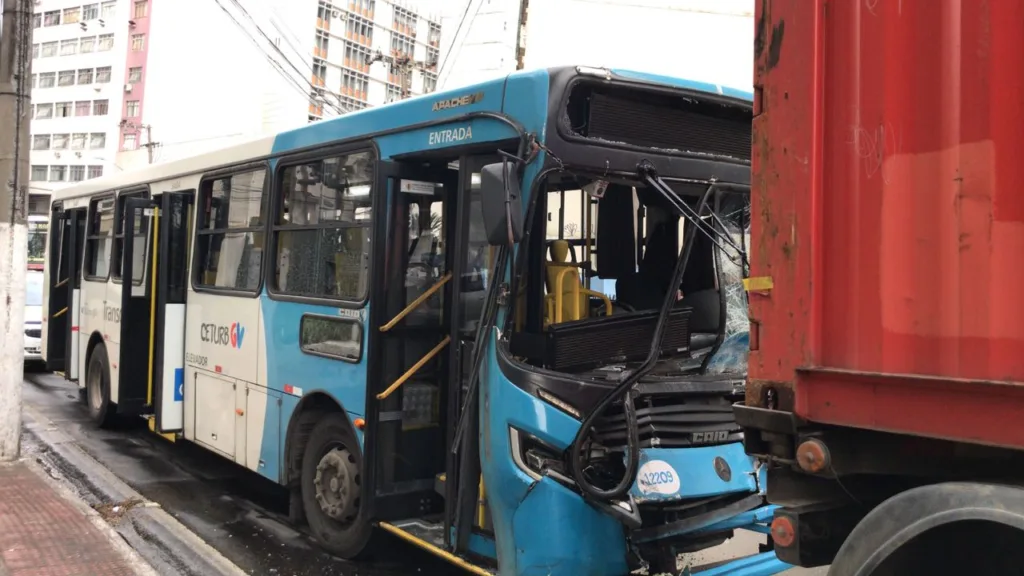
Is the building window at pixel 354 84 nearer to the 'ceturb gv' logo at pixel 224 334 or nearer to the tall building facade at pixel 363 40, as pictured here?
the tall building facade at pixel 363 40

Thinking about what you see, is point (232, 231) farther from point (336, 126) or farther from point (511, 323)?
point (511, 323)

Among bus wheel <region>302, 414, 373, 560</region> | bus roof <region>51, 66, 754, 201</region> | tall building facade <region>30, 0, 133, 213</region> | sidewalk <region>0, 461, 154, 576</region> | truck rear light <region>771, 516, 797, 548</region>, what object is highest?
tall building facade <region>30, 0, 133, 213</region>

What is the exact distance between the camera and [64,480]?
691cm

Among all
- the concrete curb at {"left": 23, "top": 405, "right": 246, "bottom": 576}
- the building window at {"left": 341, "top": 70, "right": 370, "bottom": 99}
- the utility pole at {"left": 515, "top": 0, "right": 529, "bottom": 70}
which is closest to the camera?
the concrete curb at {"left": 23, "top": 405, "right": 246, "bottom": 576}

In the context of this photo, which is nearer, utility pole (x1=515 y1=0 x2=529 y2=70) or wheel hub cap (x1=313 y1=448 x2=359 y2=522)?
wheel hub cap (x1=313 y1=448 x2=359 y2=522)

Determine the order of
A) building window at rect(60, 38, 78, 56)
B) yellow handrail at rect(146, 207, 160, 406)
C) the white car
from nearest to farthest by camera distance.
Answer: yellow handrail at rect(146, 207, 160, 406) → the white car → building window at rect(60, 38, 78, 56)

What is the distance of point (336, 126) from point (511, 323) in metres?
2.27

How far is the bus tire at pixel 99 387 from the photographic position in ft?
29.5

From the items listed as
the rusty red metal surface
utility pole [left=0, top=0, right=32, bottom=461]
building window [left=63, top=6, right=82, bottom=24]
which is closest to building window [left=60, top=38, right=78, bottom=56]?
building window [left=63, top=6, right=82, bottom=24]

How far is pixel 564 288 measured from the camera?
4.22 meters

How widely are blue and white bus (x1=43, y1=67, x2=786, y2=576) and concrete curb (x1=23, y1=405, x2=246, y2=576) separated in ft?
2.37

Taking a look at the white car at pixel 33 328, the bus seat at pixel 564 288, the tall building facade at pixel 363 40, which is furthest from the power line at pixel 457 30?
the tall building facade at pixel 363 40

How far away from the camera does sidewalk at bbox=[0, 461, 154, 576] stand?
4.64 m

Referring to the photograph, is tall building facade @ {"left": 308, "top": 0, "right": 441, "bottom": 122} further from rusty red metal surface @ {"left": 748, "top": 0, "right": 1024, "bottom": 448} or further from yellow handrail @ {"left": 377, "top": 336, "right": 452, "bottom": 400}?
rusty red metal surface @ {"left": 748, "top": 0, "right": 1024, "bottom": 448}
